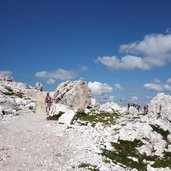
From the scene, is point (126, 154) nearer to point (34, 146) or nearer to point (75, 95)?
point (34, 146)

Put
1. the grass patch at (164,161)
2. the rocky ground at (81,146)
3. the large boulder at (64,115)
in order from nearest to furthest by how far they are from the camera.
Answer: the rocky ground at (81,146) < the grass patch at (164,161) < the large boulder at (64,115)

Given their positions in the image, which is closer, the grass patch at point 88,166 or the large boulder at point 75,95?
the grass patch at point 88,166

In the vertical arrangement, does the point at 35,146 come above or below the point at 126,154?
above

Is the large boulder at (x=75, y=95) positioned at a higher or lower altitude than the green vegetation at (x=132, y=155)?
higher

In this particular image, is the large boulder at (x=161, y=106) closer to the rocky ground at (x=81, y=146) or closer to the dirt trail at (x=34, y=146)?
the rocky ground at (x=81, y=146)

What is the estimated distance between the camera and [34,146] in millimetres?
31688

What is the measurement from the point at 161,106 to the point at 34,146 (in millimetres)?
23302

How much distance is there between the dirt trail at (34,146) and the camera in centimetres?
2656

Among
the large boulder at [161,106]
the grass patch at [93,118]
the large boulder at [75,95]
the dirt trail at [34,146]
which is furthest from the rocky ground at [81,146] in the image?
the large boulder at [75,95]

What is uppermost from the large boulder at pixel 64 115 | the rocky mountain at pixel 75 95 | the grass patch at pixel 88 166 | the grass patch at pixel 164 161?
the rocky mountain at pixel 75 95

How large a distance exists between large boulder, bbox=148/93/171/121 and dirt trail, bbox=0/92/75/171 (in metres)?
14.9

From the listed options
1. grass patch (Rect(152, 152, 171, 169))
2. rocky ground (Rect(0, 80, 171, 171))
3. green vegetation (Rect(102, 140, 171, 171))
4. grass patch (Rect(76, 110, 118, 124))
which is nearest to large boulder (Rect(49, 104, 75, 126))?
rocky ground (Rect(0, 80, 171, 171))

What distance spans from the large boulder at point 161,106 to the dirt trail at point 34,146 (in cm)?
1488

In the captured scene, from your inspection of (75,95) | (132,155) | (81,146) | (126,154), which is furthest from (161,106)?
(75,95)
